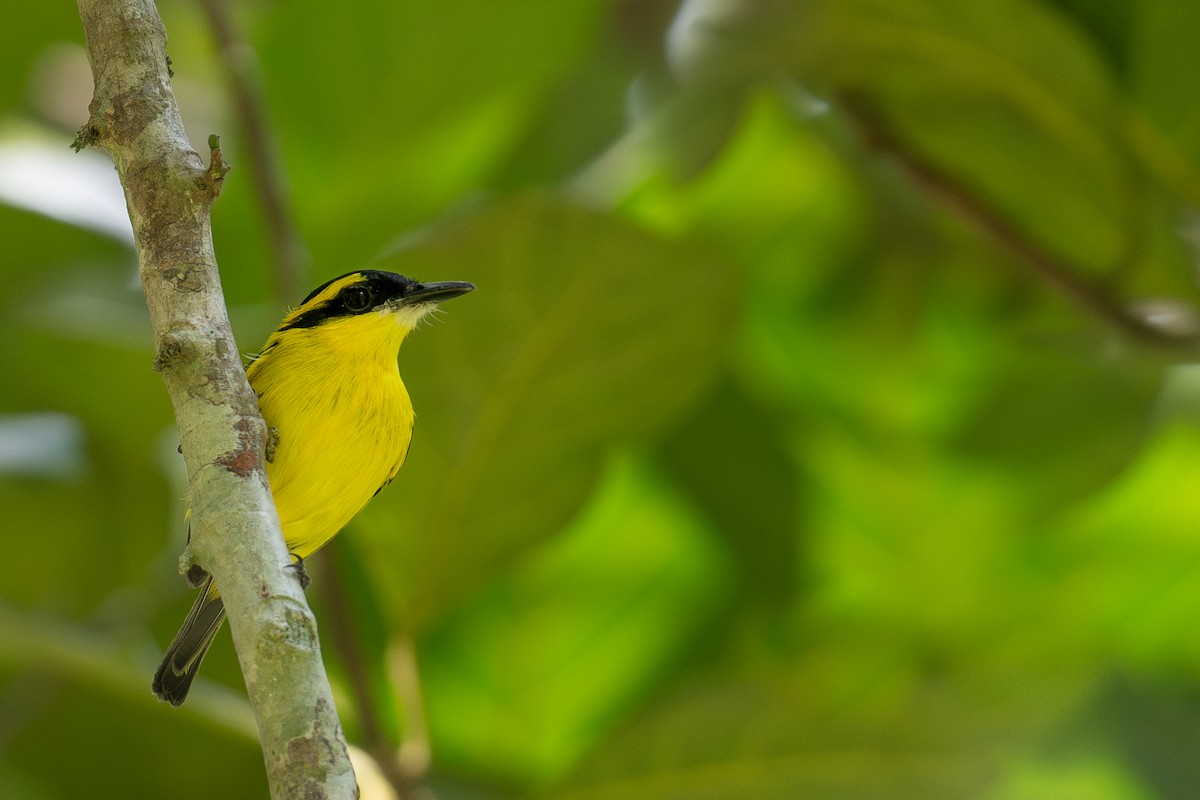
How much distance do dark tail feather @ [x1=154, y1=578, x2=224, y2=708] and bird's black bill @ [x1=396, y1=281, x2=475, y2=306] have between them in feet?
1.83

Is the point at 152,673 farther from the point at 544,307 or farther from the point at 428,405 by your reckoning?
the point at 544,307

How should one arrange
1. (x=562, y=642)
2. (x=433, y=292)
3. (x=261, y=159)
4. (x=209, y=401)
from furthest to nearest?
1. (x=562, y=642)
2. (x=261, y=159)
3. (x=433, y=292)
4. (x=209, y=401)

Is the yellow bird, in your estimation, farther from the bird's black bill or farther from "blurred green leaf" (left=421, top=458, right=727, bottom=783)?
"blurred green leaf" (left=421, top=458, right=727, bottom=783)

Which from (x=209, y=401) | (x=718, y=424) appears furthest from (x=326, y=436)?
(x=718, y=424)

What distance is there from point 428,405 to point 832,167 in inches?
46.4

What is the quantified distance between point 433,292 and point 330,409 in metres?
0.27

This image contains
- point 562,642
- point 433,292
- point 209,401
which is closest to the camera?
point 209,401

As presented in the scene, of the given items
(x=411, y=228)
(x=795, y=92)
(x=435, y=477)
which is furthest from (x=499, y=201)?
(x=795, y=92)

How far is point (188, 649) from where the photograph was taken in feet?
6.68

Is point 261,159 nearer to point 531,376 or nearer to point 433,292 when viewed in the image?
point 433,292

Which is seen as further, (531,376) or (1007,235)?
(1007,235)

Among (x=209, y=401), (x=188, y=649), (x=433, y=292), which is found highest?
(x=433, y=292)

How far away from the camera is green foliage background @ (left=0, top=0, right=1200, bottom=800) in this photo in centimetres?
216

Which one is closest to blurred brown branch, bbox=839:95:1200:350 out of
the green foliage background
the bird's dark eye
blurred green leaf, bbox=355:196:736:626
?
the green foliage background
